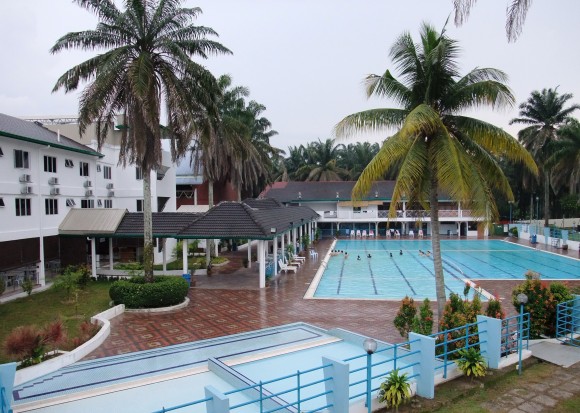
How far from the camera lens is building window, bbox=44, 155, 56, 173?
21.2m

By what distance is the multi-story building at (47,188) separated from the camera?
18.6 metres

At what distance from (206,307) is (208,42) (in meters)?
10.9

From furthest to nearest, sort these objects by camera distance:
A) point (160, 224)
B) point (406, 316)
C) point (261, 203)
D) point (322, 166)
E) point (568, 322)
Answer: point (322, 166) < point (261, 203) < point (160, 224) < point (406, 316) < point (568, 322)

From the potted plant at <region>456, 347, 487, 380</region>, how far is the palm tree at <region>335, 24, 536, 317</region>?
12.3 feet

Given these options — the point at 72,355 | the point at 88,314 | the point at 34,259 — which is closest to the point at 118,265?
the point at 34,259

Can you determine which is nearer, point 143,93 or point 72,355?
point 72,355

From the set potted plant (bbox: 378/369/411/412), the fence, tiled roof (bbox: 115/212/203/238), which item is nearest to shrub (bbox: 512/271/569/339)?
the fence

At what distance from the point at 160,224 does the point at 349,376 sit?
15978 millimetres

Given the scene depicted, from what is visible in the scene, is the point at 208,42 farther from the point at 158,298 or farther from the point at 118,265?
the point at 118,265

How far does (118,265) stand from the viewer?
24.8 m

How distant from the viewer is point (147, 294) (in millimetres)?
16188

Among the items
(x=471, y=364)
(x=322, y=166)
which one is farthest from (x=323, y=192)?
(x=471, y=364)

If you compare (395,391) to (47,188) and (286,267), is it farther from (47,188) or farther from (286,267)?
(47,188)

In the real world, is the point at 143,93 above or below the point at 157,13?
below
